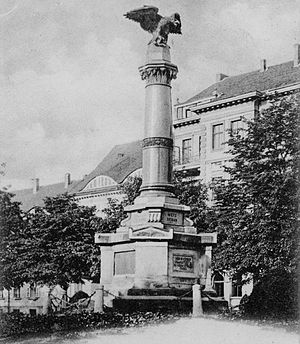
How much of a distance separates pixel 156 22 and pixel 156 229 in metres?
5.81

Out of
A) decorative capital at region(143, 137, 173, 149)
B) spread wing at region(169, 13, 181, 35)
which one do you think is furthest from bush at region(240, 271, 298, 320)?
spread wing at region(169, 13, 181, 35)

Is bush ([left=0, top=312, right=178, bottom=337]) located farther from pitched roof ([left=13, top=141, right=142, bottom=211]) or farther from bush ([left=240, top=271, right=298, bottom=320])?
pitched roof ([left=13, top=141, right=142, bottom=211])

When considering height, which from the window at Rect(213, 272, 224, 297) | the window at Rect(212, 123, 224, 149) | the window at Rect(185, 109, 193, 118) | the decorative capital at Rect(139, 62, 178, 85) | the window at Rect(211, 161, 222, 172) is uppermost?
the window at Rect(185, 109, 193, 118)

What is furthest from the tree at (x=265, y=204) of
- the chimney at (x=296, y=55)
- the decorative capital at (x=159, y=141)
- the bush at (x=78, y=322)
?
the chimney at (x=296, y=55)

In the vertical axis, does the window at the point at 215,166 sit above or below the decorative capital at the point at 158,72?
above

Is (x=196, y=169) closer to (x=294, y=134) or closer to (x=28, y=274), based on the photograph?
(x=28, y=274)

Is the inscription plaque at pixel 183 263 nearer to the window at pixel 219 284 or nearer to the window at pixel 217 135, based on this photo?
the window at pixel 219 284

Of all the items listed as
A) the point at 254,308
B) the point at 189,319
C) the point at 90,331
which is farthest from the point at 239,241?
the point at 90,331

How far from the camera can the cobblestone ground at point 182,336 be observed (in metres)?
12.3

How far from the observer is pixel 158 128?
59.2 ft

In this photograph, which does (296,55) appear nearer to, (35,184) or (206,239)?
(206,239)

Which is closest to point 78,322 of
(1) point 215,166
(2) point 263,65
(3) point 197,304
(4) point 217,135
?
(3) point 197,304

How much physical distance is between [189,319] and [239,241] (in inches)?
425

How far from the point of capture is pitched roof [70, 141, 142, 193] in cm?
5937
